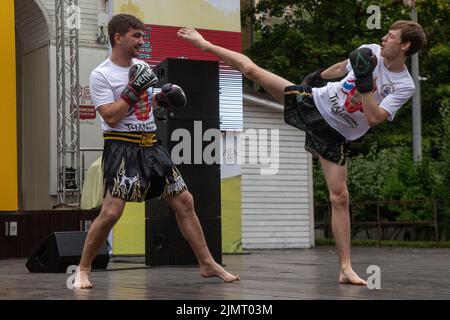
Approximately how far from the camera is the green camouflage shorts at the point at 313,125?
6.94 metres

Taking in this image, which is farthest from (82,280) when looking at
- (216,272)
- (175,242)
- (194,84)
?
(194,84)

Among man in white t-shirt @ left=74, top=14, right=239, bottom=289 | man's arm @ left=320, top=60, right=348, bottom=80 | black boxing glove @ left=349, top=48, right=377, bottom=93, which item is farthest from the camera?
man's arm @ left=320, top=60, right=348, bottom=80

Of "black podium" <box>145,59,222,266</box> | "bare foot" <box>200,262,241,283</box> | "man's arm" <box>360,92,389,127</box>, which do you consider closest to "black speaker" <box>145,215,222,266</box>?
"black podium" <box>145,59,222,266</box>

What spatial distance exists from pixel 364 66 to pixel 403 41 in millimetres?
600

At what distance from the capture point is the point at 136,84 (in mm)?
6418

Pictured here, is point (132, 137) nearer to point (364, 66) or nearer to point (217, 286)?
point (217, 286)

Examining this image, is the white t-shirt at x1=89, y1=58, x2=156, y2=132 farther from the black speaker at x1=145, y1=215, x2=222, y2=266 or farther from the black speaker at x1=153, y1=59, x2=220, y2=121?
the black speaker at x1=145, y1=215, x2=222, y2=266

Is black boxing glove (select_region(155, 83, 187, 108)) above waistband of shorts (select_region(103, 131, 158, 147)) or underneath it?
above

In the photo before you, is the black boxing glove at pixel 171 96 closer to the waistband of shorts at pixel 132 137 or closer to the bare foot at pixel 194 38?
the waistband of shorts at pixel 132 137

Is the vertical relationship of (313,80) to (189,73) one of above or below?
below

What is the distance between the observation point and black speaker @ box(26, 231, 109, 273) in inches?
363

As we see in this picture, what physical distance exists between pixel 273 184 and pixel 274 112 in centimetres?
156

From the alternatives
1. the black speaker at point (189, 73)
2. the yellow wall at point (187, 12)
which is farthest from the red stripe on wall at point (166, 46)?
the black speaker at point (189, 73)

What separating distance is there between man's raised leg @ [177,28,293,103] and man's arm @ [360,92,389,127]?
2.61 feet
